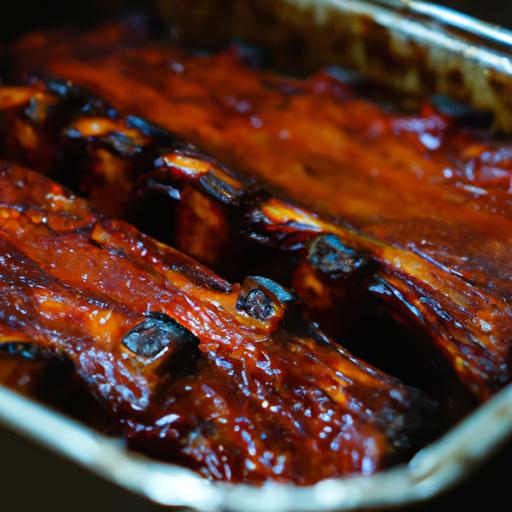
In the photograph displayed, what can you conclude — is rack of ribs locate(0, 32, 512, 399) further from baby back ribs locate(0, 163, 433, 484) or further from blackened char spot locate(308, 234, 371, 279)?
baby back ribs locate(0, 163, 433, 484)

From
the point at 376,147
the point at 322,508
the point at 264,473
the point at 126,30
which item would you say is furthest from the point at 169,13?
the point at 322,508

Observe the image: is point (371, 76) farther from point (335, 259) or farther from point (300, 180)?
point (335, 259)

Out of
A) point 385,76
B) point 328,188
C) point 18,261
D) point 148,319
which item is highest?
point 385,76

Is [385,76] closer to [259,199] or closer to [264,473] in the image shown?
[259,199]

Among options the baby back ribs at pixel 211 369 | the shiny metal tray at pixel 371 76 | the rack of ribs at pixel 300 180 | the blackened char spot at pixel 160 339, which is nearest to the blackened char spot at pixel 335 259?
the rack of ribs at pixel 300 180

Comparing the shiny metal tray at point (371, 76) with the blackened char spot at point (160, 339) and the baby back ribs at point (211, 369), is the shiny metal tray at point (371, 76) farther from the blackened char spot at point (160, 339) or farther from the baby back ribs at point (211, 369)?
the blackened char spot at point (160, 339)

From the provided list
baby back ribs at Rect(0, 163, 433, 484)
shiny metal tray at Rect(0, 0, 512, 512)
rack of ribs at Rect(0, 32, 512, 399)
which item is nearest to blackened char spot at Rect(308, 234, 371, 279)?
rack of ribs at Rect(0, 32, 512, 399)

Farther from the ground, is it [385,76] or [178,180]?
[385,76]
